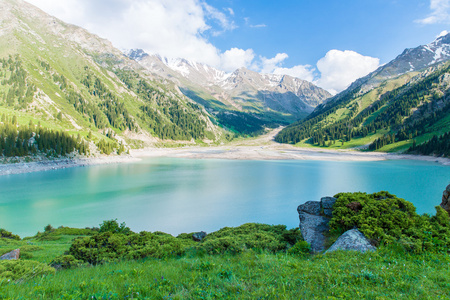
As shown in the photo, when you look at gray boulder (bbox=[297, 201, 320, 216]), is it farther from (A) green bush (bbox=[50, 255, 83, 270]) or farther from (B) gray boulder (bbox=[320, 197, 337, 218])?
(A) green bush (bbox=[50, 255, 83, 270])

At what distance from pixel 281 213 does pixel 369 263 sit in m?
19.7

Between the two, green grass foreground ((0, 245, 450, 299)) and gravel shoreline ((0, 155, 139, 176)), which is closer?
green grass foreground ((0, 245, 450, 299))

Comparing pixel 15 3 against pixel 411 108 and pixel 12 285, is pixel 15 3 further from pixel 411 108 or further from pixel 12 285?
pixel 411 108

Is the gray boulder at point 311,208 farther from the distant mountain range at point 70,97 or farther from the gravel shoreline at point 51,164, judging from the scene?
the distant mountain range at point 70,97

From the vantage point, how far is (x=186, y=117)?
646 feet

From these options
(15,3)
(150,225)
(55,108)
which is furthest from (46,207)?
(15,3)

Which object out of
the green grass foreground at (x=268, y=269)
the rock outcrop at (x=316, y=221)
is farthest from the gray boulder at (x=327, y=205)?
the green grass foreground at (x=268, y=269)

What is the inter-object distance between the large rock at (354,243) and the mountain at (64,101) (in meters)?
77.3

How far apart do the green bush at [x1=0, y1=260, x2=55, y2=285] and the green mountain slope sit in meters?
104

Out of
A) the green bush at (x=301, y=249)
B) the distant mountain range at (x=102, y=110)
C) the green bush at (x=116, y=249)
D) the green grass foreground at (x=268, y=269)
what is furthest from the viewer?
the distant mountain range at (x=102, y=110)

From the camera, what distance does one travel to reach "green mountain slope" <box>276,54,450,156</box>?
104m

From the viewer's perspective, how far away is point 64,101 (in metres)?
119

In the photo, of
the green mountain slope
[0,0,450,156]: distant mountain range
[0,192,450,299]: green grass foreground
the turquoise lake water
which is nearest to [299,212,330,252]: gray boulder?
[0,192,450,299]: green grass foreground

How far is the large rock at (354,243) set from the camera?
23.7 feet
